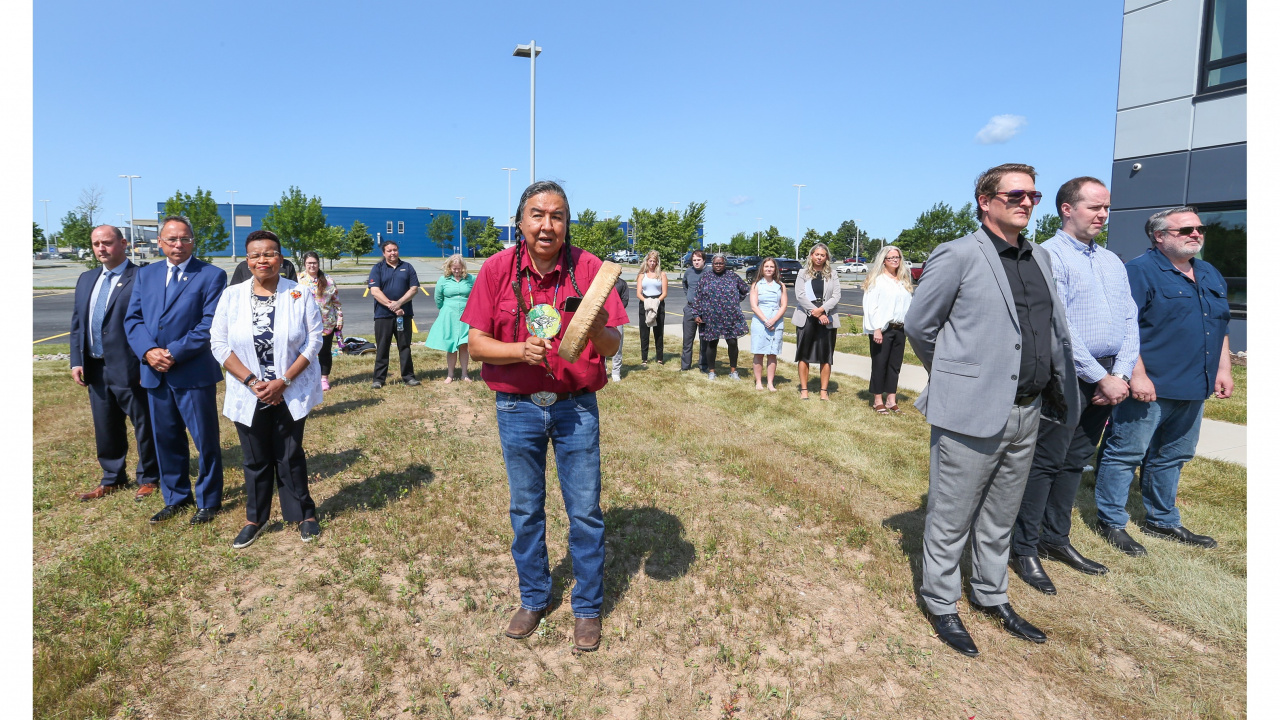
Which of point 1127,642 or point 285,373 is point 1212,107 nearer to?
point 1127,642

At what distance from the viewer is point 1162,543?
14.6ft

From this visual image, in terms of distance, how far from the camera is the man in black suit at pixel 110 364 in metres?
5.05

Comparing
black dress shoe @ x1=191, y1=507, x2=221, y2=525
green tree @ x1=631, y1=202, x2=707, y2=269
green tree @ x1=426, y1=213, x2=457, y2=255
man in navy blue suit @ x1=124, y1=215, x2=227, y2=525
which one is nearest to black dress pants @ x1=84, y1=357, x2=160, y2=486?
man in navy blue suit @ x1=124, y1=215, x2=227, y2=525

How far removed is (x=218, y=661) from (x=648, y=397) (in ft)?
20.0

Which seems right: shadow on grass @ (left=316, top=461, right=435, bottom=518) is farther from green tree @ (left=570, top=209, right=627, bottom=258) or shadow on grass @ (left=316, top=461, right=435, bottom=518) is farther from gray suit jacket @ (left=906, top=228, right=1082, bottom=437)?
green tree @ (left=570, top=209, right=627, bottom=258)


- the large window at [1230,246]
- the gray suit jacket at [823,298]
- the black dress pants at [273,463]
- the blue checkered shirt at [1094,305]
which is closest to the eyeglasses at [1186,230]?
the blue checkered shirt at [1094,305]

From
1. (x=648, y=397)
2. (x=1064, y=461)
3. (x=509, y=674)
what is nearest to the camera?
(x=509, y=674)

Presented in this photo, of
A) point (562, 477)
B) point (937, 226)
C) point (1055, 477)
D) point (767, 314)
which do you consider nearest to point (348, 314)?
point (767, 314)

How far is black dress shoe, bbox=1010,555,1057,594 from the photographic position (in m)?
3.90

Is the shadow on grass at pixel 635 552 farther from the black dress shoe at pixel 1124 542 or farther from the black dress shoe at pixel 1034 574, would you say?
the black dress shoe at pixel 1124 542

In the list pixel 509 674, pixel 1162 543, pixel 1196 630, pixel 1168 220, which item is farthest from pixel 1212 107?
pixel 509 674

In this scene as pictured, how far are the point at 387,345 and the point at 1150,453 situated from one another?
877 cm

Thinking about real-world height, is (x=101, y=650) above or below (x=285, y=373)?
below

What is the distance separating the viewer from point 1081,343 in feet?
12.8
